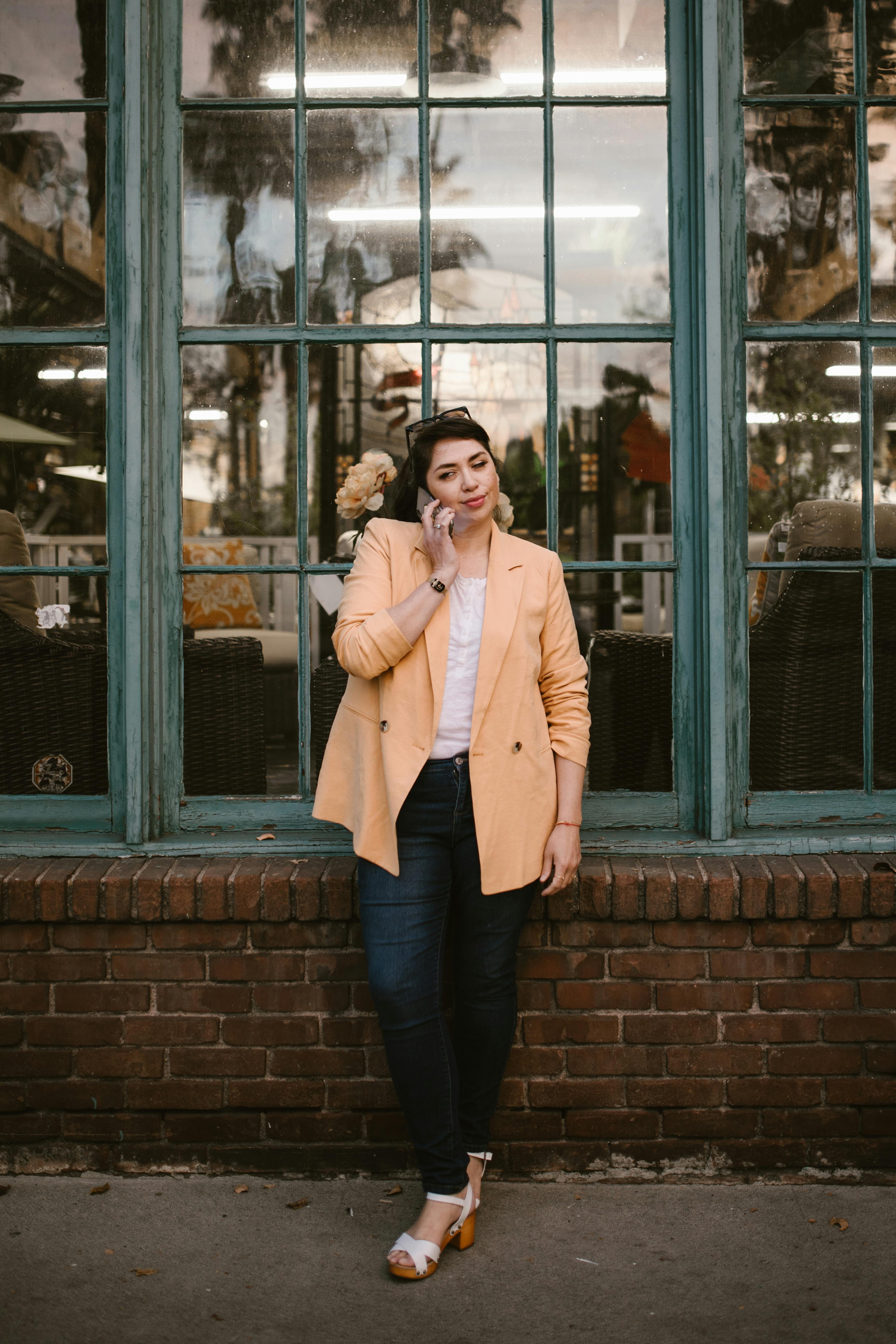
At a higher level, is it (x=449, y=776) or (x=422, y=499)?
(x=422, y=499)

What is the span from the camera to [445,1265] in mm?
2596

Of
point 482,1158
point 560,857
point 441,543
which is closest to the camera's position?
point 441,543

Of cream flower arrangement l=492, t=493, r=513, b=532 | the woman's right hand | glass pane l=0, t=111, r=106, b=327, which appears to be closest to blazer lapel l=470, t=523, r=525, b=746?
the woman's right hand

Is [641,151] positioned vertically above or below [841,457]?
above

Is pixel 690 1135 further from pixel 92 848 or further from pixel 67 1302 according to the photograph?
pixel 92 848

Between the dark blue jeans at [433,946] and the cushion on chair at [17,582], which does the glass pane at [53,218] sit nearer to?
the cushion on chair at [17,582]

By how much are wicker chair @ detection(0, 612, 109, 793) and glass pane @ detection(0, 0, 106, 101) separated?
1.58m

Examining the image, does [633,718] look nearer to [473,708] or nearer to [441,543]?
[473,708]

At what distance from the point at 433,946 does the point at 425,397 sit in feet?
5.35

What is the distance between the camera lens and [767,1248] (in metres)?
2.64

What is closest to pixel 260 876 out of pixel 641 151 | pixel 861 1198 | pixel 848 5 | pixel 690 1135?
pixel 690 1135

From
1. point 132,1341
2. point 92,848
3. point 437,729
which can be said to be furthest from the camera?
point 92,848

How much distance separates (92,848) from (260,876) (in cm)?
52

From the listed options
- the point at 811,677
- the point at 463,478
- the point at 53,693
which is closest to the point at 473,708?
the point at 463,478
